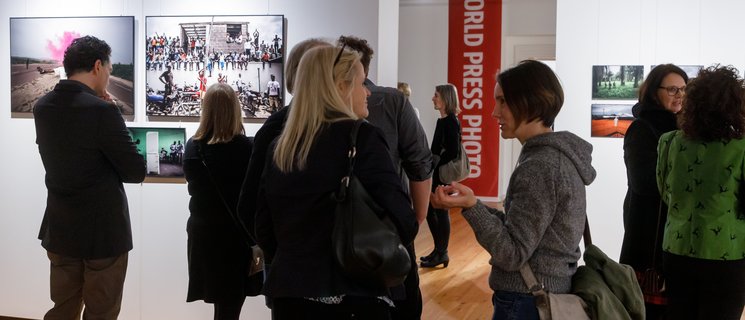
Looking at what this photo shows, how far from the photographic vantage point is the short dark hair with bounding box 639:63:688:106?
375cm

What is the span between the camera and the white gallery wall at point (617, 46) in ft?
17.5

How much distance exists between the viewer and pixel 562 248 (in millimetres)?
2359

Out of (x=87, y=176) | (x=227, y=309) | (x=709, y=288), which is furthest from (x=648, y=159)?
(x=87, y=176)

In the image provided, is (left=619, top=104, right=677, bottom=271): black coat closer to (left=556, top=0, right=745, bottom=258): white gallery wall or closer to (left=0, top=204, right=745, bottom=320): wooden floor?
(left=556, top=0, right=745, bottom=258): white gallery wall

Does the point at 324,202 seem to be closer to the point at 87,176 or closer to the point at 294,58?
the point at 294,58

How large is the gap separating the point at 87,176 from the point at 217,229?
67 centimetres

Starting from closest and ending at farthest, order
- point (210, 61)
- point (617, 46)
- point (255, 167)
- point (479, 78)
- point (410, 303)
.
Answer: point (255, 167)
point (410, 303)
point (210, 61)
point (617, 46)
point (479, 78)

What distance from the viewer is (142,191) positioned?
519 cm

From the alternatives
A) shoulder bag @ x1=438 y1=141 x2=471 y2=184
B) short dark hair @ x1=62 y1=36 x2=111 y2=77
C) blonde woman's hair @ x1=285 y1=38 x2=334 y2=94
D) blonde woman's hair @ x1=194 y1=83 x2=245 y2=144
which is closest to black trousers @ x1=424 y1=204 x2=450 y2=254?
shoulder bag @ x1=438 y1=141 x2=471 y2=184

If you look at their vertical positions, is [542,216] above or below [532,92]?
below

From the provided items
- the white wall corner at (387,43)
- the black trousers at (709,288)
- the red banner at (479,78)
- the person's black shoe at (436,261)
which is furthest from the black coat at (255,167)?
the red banner at (479,78)

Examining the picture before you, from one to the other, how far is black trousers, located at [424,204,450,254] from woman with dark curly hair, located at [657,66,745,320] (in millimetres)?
4029

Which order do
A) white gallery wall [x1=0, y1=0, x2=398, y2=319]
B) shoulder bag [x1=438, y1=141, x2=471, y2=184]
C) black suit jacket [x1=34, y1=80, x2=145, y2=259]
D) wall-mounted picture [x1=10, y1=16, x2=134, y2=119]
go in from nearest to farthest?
black suit jacket [x1=34, y1=80, x2=145, y2=259], white gallery wall [x1=0, y1=0, x2=398, y2=319], wall-mounted picture [x1=10, y1=16, x2=134, y2=119], shoulder bag [x1=438, y1=141, x2=471, y2=184]

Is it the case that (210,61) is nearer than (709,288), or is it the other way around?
(709,288)
